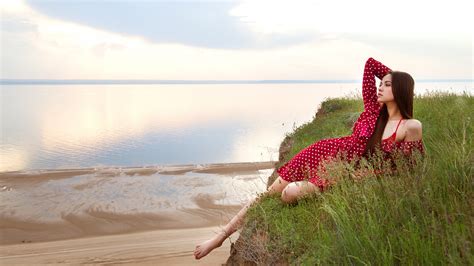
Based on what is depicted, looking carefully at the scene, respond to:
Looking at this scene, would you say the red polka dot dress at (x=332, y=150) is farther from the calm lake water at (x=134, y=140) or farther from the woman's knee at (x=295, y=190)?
the calm lake water at (x=134, y=140)

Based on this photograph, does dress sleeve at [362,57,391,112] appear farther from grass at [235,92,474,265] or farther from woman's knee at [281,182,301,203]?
grass at [235,92,474,265]

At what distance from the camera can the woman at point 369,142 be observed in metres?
5.33

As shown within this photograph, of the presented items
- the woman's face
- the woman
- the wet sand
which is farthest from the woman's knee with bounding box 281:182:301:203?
the wet sand

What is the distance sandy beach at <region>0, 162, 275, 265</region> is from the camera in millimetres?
9961

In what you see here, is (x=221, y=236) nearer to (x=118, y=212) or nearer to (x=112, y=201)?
(x=118, y=212)

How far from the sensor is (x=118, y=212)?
12.9 meters

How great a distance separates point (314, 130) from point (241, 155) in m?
11.2

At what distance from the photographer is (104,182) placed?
16.3m

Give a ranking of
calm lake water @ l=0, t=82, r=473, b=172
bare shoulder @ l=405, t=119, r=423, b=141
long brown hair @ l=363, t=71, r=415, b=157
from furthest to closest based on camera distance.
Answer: calm lake water @ l=0, t=82, r=473, b=172 → long brown hair @ l=363, t=71, r=415, b=157 → bare shoulder @ l=405, t=119, r=423, b=141

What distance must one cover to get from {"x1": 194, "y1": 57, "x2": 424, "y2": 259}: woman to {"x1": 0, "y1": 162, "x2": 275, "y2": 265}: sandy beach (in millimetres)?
3671

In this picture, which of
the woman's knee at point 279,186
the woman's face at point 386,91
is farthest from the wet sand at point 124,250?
the woman's face at point 386,91

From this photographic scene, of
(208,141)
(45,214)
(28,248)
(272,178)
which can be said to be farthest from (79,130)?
(272,178)

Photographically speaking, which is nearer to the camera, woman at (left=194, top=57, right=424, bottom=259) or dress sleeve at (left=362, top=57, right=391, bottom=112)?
woman at (left=194, top=57, right=424, bottom=259)

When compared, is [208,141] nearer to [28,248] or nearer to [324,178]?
[28,248]
